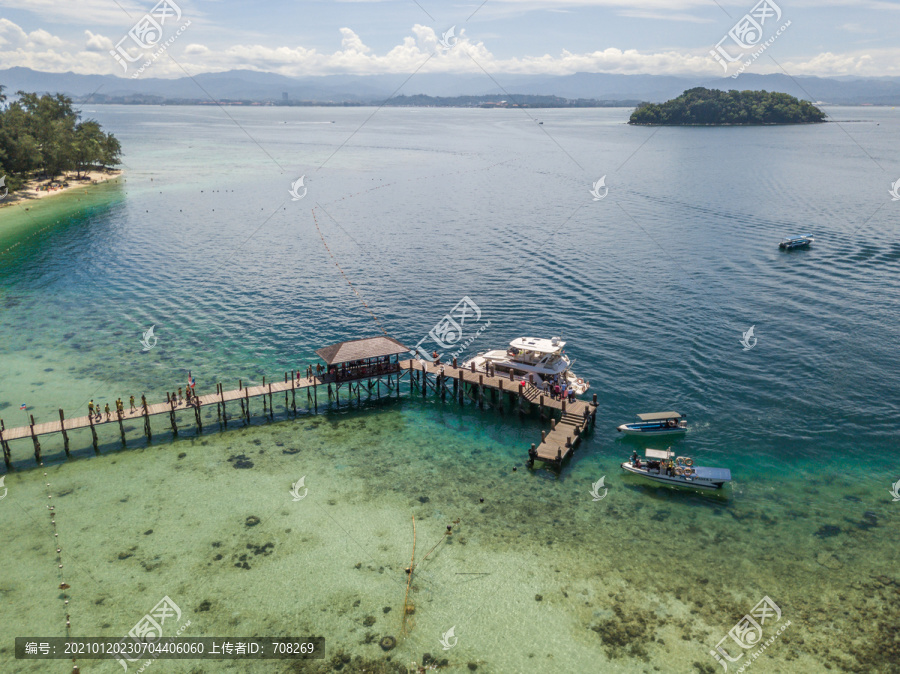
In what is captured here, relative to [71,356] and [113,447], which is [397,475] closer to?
[113,447]

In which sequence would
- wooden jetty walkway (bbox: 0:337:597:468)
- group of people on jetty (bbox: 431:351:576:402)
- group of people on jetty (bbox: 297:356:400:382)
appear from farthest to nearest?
group of people on jetty (bbox: 297:356:400:382), group of people on jetty (bbox: 431:351:576:402), wooden jetty walkway (bbox: 0:337:597:468)

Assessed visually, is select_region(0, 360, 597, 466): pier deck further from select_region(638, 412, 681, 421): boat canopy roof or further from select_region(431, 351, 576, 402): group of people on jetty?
select_region(638, 412, 681, 421): boat canopy roof

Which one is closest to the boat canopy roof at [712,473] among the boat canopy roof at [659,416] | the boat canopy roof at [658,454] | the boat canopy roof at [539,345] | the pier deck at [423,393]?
the boat canopy roof at [658,454]

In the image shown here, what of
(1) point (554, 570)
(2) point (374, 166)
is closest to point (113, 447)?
(1) point (554, 570)

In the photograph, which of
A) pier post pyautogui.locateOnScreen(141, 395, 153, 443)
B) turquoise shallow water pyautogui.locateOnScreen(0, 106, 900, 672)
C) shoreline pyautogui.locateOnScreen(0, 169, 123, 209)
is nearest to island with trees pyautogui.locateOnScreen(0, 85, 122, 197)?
shoreline pyautogui.locateOnScreen(0, 169, 123, 209)

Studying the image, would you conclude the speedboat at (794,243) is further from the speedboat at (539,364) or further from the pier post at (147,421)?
the pier post at (147,421)
